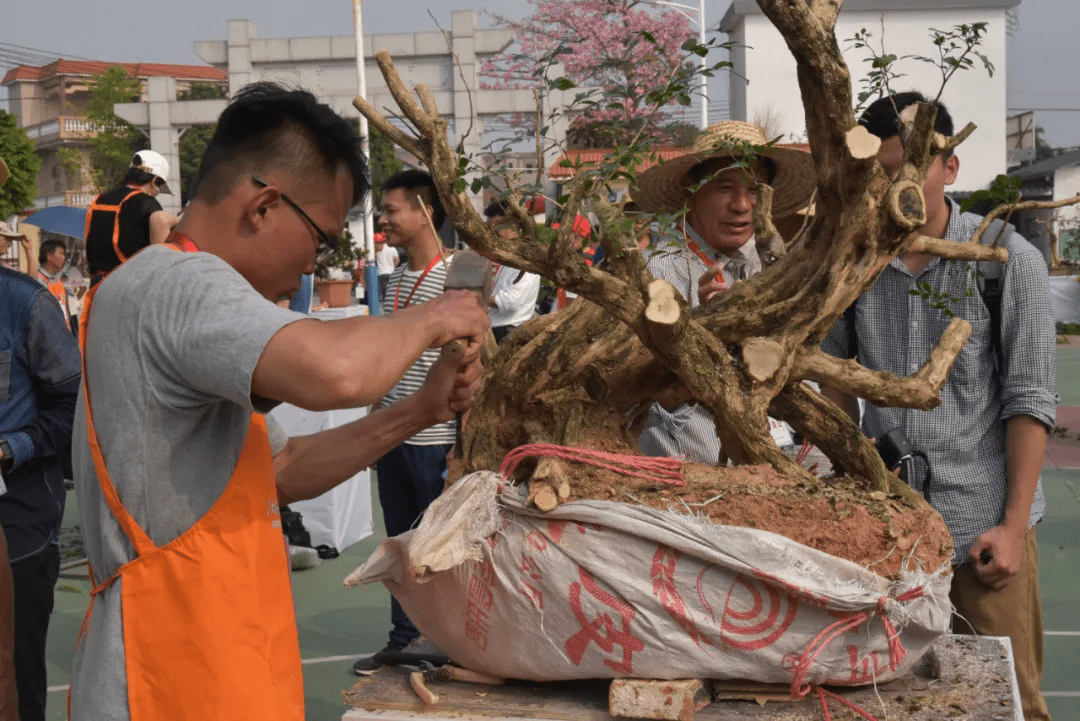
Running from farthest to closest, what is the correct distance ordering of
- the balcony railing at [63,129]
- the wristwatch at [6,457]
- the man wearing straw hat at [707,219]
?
the balcony railing at [63,129]
the man wearing straw hat at [707,219]
the wristwatch at [6,457]

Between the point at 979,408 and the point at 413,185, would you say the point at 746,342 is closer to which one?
the point at 979,408

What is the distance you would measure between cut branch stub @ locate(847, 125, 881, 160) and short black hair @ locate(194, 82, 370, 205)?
991mm

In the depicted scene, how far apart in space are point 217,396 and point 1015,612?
2.14 metres

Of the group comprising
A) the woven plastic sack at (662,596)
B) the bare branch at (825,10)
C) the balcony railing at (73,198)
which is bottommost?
the woven plastic sack at (662,596)

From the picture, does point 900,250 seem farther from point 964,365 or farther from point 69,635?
point 69,635

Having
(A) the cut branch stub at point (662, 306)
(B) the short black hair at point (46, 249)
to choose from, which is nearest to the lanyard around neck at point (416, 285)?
(A) the cut branch stub at point (662, 306)

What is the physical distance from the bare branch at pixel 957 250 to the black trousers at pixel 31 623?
8.53 ft

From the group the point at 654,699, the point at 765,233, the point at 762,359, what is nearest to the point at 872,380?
the point at 762,359

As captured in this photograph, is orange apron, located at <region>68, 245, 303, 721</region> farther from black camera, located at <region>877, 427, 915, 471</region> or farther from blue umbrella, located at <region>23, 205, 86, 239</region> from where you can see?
blue umbrella, located at <region>23, 205, 86, 239</region>

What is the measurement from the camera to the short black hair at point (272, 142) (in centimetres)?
185

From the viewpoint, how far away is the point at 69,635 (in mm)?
5176

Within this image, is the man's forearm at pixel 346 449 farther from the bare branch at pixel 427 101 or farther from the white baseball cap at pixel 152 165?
the white baseball cap at pixel 152 165

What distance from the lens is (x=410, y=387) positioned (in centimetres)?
458

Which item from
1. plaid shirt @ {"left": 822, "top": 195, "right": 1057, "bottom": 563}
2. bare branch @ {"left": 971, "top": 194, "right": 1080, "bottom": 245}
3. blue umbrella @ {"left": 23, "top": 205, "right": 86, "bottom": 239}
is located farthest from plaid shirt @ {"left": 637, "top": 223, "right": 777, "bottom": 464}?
blue umbrella @ {"left": 23, "top": 205, "right": 86, "bottom": 239}
